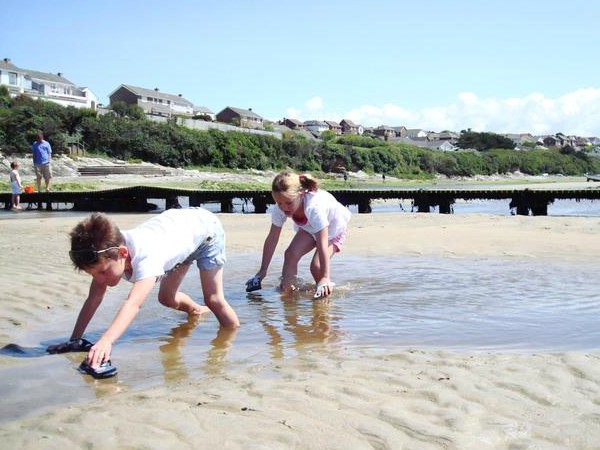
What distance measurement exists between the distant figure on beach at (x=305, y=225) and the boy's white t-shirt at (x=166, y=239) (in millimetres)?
1143

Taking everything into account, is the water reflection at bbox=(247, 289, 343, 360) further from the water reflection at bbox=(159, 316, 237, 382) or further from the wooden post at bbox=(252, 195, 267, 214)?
the wooden post at bbox=(252, 195, 267, 214)

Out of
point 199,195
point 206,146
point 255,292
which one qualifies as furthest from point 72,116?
point 255,292

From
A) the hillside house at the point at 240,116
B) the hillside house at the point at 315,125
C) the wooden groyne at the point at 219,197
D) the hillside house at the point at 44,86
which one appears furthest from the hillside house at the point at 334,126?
the wooden groyne at the point at 219,197

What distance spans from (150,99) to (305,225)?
109347mm

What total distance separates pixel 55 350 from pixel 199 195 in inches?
642

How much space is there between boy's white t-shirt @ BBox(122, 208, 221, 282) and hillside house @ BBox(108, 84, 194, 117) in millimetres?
99936

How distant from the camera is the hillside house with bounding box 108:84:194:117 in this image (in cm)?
10529

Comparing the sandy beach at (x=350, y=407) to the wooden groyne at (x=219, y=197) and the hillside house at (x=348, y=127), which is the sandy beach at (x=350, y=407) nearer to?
the wooden groyne at (x=219, y=197)

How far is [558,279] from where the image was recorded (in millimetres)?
7418

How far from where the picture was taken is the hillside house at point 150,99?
345ft

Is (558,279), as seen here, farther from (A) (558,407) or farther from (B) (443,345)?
(A) (558,407)

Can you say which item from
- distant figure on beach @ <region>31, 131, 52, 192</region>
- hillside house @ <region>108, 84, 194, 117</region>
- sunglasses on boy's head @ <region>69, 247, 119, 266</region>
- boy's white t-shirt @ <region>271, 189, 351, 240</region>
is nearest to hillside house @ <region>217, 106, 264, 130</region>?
hillside house @ <region>108, 84, 194, 117</region>

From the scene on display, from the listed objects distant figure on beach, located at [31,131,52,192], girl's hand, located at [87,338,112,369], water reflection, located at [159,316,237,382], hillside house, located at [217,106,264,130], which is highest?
hillside house, located at [217,106,264,130]

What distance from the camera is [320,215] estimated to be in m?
6.36
